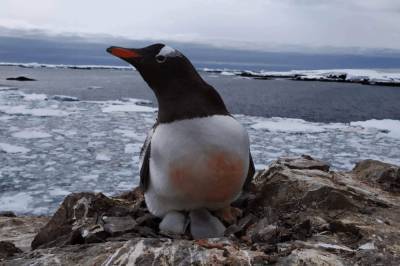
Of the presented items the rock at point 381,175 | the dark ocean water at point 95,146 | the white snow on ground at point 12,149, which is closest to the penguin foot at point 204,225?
the rock at point 381,175

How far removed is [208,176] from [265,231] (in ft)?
1.58

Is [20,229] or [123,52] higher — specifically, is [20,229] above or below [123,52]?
below

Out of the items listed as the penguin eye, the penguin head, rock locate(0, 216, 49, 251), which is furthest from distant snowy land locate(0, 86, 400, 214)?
the penguin eye

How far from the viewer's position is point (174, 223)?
324cm

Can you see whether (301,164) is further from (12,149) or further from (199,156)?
(12,149)

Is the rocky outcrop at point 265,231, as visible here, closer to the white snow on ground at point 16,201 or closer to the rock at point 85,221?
the rock at point 85,221

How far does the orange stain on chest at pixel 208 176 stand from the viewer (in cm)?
302

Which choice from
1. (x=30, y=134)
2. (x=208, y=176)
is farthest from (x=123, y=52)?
(x=30, y=134)

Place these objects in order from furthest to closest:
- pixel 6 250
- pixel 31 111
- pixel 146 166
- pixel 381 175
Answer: pixel 31 111, pixel 381 175, pixel 146 166, pixel 6 250

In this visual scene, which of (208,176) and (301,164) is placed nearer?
(208,176)

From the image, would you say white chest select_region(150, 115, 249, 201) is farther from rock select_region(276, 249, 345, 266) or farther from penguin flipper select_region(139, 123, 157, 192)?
rock select_region(276, 249, 345, 266)

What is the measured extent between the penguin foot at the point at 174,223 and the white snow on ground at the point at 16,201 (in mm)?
3811

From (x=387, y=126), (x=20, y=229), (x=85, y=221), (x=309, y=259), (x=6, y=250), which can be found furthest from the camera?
(x=387, y=126)

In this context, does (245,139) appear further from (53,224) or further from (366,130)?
(366,130)
